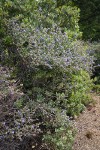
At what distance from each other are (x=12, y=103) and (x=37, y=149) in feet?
2.69

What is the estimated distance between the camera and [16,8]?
5.39 m

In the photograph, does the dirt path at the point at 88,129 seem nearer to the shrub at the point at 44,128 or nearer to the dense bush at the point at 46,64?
the shrub at the point at 44,128

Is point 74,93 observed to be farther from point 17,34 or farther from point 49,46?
point 17,34

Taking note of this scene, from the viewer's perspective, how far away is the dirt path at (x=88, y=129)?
4754 mm

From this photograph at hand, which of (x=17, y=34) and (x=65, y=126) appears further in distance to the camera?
(x=17, y=34)

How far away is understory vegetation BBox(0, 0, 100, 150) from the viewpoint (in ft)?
13.4

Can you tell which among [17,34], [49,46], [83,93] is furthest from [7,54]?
[83,93]

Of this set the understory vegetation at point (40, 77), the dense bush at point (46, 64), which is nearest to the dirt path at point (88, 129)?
the understory vegetation at point (40, 77)

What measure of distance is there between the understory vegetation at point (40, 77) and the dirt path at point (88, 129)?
29cm

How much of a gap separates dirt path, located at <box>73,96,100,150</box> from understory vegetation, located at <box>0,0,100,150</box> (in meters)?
0.29

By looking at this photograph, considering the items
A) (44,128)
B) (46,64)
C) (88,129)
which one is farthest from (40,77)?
(88,129)

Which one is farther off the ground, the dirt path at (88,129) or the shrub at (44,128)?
the shrub at (44,128)

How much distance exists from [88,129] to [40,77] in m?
1.22

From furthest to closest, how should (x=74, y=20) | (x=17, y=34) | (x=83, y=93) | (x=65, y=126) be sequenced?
(x=74, y=20) < (x=83, y=93) < (x=17, y=34) < (x=65, y=126)
